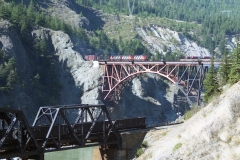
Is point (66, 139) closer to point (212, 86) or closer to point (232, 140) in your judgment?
point (232, 140)

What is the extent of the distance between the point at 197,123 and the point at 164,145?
108 inches

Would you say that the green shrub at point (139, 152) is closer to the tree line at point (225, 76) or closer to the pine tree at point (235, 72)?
the tree line at point (225, 76)

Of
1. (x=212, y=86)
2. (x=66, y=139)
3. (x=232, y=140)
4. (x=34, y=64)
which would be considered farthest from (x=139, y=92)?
(x=232, y=140)

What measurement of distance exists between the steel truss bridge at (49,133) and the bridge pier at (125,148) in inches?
18.8

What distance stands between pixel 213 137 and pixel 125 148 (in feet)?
37.1

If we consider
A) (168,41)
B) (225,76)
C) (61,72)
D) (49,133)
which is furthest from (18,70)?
(168,41)

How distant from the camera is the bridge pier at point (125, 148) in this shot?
115ft

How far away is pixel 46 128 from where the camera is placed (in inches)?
1183

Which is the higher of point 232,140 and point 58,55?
point 232,140

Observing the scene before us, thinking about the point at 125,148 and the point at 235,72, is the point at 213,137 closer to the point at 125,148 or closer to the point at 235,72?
the point at 235,72

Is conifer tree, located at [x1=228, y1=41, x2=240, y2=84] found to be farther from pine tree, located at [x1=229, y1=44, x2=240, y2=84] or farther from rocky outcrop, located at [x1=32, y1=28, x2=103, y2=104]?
rocky outcrop, located at [x1=32, y1=28, x2=103, y2=104]

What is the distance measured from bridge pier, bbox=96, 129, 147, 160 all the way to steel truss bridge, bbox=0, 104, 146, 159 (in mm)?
478

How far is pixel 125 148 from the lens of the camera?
116 ft

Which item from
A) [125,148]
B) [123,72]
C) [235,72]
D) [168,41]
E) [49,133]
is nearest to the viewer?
[49,133]
